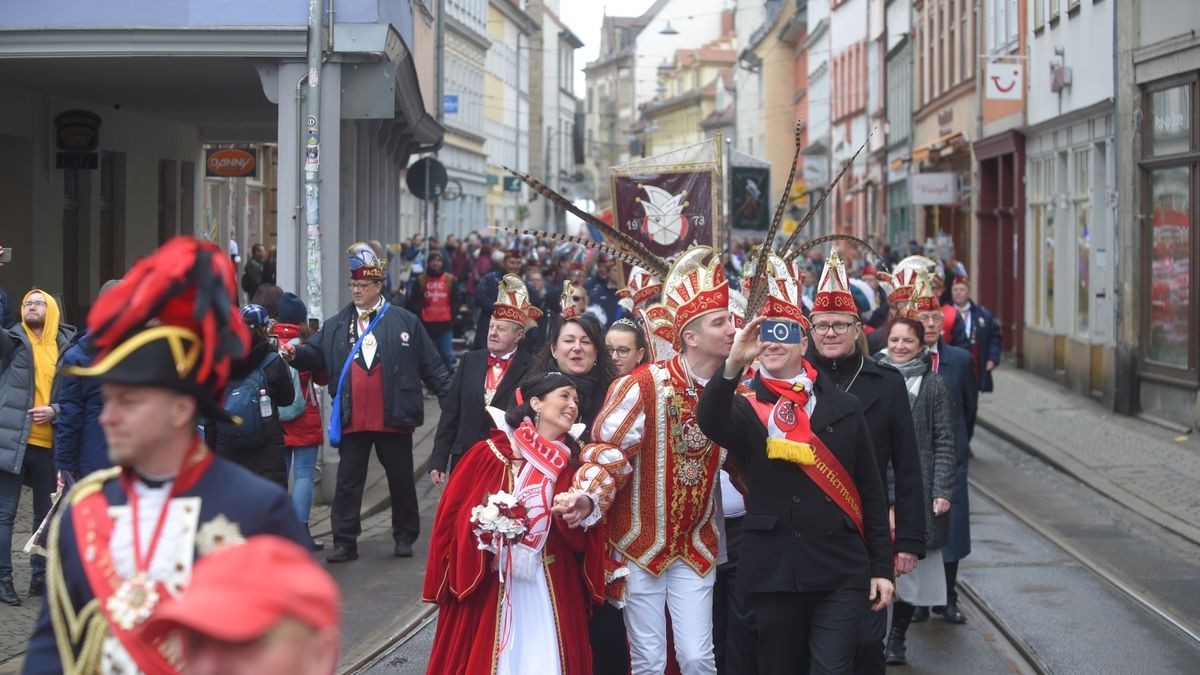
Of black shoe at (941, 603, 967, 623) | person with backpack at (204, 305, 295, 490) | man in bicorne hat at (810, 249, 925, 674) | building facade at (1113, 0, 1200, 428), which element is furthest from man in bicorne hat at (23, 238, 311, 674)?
building facade at (1113, 0, 1200, 428)

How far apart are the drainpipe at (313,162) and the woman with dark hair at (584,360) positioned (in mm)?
5383

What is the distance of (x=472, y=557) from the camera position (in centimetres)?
647

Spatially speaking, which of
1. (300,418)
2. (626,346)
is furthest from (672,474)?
(300,418)

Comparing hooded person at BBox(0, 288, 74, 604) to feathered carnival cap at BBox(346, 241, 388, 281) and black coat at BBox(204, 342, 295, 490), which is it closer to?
black coat at BBox(204, 342, 295, 490)

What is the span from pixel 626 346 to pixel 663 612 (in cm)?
231

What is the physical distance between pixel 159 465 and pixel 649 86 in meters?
143

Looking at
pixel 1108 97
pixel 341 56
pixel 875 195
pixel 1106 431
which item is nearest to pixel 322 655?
pixel 341 56

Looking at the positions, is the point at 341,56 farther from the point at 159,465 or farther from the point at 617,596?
the point at 159,465

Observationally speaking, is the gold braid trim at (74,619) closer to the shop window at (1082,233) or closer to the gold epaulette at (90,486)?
the gold epaulette at (90,486)

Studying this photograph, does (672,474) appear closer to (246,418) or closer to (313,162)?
(246,418)

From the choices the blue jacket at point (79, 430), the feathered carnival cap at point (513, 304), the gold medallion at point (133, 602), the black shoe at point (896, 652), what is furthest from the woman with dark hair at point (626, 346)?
the gold medallion at point (133, 602)

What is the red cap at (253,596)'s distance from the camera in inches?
100

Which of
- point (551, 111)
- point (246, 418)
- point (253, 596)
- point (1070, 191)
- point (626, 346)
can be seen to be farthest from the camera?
point (551, 111)

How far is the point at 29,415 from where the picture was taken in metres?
9.48
